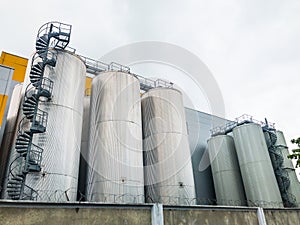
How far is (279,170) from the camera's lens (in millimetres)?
24188

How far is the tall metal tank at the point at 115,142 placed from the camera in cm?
1459

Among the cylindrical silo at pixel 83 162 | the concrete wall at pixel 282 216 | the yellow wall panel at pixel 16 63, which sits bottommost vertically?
the concrete wall at pixel 282 216

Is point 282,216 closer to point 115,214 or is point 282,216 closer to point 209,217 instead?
point 209,217

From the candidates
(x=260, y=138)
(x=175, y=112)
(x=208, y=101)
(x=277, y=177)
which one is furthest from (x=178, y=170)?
(x=208, y=101)

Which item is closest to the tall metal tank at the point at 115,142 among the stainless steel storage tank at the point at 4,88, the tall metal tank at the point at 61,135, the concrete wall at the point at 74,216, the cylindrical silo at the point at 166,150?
the tall metal tank at the point at 61,135

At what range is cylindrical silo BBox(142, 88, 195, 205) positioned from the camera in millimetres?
17116

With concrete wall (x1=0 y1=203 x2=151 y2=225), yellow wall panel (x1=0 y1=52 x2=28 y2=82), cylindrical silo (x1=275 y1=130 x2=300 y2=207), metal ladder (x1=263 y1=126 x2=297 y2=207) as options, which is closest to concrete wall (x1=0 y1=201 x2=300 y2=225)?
concrete wall (x1=0 y1=203 x2=151 y2=225)

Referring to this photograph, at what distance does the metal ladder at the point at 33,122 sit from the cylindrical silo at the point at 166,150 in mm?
8437

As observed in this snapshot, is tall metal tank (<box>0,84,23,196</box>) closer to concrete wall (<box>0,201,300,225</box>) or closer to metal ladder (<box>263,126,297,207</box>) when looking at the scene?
concrete wall (<box>0,201,300,225</box>)

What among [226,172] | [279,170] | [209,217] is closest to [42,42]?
[209,217]

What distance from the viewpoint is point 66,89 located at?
1560cm

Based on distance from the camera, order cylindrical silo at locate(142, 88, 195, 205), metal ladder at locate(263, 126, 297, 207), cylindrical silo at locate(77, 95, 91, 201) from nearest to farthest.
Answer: cylindrical silo at locate(77, 95, 91, 201) → cylindrical silo at locate(142, 88, 195, 205) → metal ladder at locate(263, 126, 297, 207)

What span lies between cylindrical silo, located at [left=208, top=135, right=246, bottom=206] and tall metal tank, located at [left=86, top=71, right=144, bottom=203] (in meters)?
12.0

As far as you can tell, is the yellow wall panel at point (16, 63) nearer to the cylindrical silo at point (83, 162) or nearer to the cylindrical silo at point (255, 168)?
the cylindrical silo at point (83, 162)
